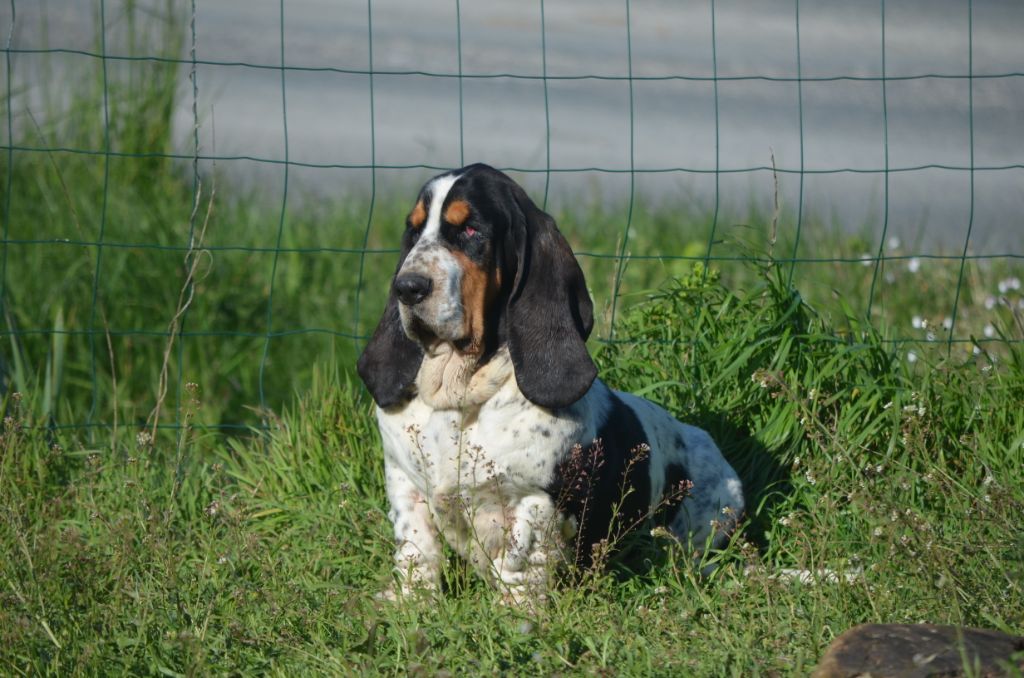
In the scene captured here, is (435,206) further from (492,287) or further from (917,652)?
(917,652)

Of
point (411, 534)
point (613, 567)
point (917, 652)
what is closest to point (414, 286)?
point (411, 534)

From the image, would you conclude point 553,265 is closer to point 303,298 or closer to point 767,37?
point 303,298

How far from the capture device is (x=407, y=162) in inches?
350

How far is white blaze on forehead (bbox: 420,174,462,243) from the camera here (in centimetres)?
359

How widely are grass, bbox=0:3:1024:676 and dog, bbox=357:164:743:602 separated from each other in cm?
17

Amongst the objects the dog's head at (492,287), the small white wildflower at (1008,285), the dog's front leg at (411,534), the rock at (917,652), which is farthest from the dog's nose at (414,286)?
the small white wildflower at (1008,285)

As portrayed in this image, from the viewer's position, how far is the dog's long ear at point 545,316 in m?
3.57

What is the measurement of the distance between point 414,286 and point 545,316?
0.44m

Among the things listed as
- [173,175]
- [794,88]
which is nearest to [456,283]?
[173,175]

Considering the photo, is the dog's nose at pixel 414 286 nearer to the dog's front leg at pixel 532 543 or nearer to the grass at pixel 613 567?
the dog's front leg at pixel 532 543

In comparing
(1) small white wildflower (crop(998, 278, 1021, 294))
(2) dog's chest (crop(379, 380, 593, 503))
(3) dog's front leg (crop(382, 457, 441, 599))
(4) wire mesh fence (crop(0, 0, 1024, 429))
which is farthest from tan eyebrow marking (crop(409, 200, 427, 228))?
(1) small white wildflower (crop(998, 278, 1021, 294))

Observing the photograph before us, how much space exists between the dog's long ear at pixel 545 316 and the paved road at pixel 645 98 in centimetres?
451

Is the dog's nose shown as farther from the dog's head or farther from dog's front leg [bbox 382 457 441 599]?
dog's front leg [bbox 382 457 441 599]

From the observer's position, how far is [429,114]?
31.3 ft
